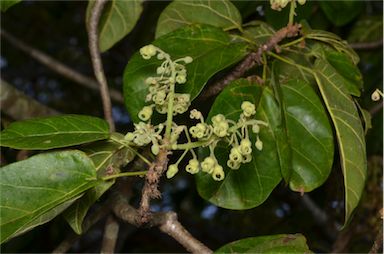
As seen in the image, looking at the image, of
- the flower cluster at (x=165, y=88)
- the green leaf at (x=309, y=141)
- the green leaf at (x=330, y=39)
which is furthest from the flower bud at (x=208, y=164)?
the green leaf at (x=330, y=39)

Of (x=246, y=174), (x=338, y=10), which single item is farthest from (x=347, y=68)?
(x=338, y=10)

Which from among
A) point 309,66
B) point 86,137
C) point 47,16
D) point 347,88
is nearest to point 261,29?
point 309,66

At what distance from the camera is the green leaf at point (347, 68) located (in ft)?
4.59

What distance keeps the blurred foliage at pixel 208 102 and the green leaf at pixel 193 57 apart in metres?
0.35

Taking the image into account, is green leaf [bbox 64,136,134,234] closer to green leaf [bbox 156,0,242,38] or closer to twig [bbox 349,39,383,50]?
green leaf [bbox 156,0,242,38]

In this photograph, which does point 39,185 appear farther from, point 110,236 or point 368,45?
point 368,45

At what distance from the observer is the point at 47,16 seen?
3.47 m

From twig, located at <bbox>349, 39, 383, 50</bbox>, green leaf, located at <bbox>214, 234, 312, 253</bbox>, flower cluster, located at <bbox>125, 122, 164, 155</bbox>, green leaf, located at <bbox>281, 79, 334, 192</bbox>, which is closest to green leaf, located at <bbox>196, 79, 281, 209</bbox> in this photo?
green leaf, located at <bbox>281, 79, 334, 192</bbox>

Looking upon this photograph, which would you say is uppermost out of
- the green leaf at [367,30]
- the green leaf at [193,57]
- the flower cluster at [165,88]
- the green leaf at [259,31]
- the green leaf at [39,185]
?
the flower cluster at [165,88]

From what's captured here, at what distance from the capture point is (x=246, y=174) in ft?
4.32

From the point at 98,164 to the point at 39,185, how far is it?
178 mm

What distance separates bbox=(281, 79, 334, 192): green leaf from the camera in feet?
4.37

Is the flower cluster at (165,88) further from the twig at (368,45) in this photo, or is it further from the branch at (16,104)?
the twig at (368,45)

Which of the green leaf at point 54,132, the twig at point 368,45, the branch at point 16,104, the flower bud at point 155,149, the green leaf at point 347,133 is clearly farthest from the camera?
the twig at point 368,45
